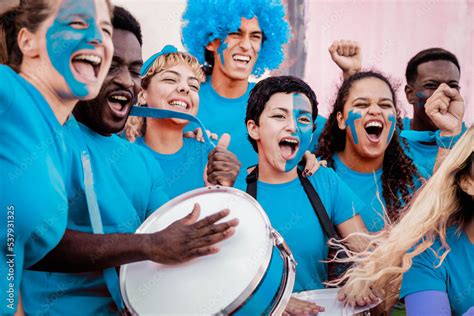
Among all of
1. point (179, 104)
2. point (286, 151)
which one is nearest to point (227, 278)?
point (286, 151)

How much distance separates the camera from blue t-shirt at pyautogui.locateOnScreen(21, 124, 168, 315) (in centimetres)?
257

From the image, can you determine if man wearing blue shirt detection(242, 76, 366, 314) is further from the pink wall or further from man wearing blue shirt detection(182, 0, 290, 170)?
the pink wall

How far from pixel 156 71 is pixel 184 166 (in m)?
0.42

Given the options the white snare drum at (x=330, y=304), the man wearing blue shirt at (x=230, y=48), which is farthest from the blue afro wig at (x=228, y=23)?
the white snare drum at (x=330, y=304)

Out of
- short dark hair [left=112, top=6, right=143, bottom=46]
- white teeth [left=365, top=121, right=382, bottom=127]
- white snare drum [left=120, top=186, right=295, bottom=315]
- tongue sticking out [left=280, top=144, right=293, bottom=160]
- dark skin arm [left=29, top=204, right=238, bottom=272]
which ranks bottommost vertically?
white snare drum [left=120, top=186, right=295, bottom=315]

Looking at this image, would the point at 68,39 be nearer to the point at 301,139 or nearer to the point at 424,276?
the point at 301,139

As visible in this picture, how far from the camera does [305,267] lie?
2947mm

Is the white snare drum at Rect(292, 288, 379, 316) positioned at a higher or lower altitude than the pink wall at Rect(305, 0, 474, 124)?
lower

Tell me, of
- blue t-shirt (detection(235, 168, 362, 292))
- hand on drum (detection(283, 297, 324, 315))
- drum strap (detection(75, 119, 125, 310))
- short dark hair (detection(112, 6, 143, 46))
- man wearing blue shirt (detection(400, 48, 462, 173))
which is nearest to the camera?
drum strap (detection(75, 119, 125, 310))

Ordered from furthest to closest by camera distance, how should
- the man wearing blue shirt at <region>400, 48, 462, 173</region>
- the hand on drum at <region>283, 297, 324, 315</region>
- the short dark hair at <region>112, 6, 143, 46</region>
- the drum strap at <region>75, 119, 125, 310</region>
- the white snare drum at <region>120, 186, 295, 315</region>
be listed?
the man wearing blue shirt at <region>400, 48, 462, 173</region>
the short dark hair at <region>112, 6, 143, 46</region>
the hand on drum at <region>283, 297, 324, 315</region>
the drum strap at <region>75, 119, 125, 310</region>
the white snare drum at <region>120, 186, 295, 315</region>

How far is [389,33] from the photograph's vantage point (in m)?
3.45

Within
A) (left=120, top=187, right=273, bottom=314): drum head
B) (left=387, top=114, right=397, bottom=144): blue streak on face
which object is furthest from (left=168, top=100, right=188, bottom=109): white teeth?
(left=387, top=114, right=397, bottom=144): blue streak on face

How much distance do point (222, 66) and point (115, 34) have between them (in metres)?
0.57

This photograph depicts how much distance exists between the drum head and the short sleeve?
0.56m
